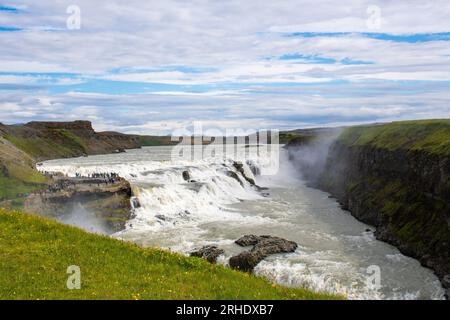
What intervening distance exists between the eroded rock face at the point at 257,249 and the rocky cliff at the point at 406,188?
412 inches

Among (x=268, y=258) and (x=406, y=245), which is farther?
(x=406, y=245)

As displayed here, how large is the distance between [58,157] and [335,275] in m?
173

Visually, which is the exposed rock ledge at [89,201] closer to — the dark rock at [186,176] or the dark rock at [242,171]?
the dark rock at [186,176]

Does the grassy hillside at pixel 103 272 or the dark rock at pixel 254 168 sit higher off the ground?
the grassy hillside at pixel 103 272

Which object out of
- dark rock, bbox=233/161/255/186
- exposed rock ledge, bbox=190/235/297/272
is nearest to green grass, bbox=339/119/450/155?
exposed rock ledge, bbox=190/235/297/272

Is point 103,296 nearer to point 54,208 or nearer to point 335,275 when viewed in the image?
point 335,275

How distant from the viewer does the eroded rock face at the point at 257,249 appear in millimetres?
32719

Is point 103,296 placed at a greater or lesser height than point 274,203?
greater

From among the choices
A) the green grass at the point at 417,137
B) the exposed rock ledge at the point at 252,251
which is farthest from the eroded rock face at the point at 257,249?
the green grass at the point at 417,137

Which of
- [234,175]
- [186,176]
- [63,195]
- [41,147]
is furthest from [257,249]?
[41,147]

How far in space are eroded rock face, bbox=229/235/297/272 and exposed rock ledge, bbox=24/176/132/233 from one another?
15591 mm

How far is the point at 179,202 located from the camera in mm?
57188

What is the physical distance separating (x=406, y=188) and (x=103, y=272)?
129 feet
